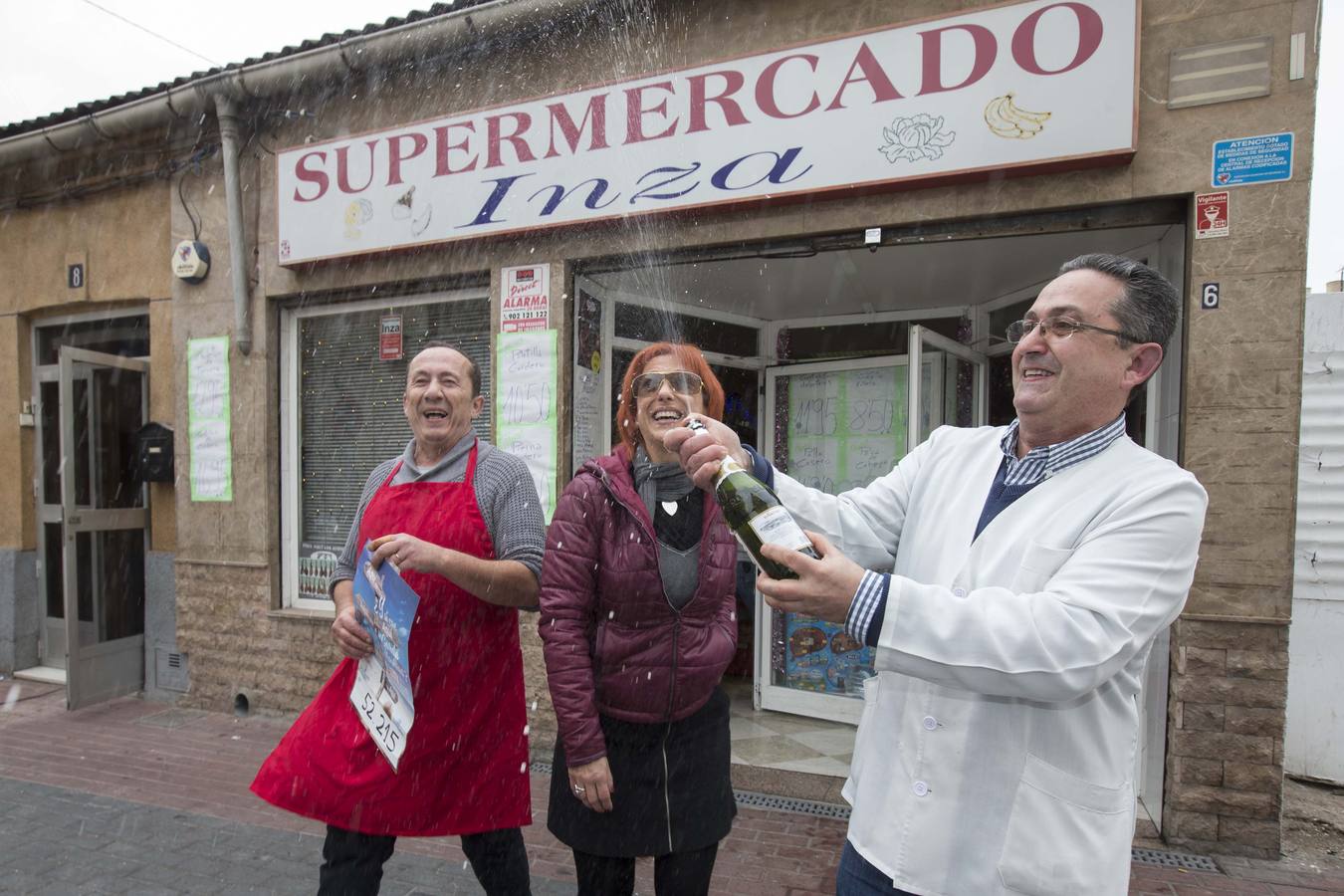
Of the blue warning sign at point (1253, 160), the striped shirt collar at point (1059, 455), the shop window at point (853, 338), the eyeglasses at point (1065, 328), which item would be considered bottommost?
the striped shirt collar at point (1059, 455)

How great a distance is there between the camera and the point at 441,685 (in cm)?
263

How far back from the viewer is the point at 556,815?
2.58m

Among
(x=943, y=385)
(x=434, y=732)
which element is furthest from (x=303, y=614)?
(x=943, y=385)

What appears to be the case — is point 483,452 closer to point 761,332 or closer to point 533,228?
point 533,228

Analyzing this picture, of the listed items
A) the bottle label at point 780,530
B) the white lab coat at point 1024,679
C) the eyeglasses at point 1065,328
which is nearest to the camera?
the white lab coat at point 1024,679

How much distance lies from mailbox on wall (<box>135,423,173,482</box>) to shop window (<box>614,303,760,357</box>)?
12.8 ft

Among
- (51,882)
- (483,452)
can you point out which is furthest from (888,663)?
(51,882)

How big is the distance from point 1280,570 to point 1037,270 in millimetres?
2286

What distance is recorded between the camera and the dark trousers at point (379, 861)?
99.8 inches

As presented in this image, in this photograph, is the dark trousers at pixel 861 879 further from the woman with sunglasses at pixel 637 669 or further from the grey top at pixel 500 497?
the grey top at pixel 500 497

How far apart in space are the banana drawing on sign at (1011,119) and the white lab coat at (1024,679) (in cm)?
287

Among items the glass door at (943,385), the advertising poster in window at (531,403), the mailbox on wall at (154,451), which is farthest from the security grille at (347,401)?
the glass door at (943,385)

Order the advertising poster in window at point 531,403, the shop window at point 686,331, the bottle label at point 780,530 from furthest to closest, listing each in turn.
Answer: the shop window at point 686,331 < the advertising poster in window at point 531,403 < the bottle label at point 780,530

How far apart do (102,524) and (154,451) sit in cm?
80
